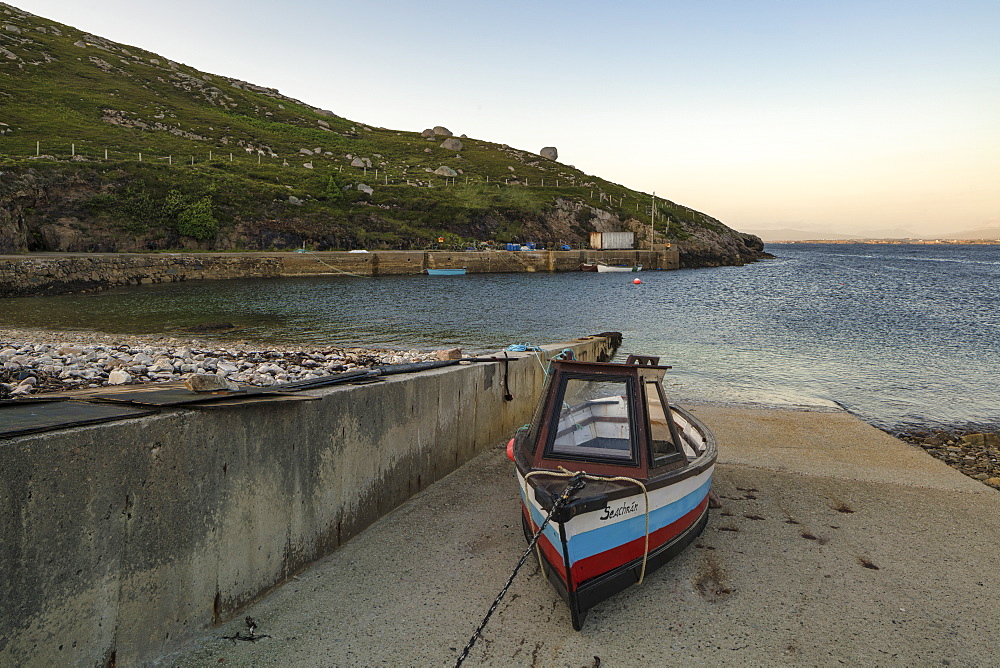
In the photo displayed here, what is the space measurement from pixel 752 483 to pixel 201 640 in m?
8.32

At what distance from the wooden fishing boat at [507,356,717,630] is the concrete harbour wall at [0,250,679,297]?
43.7 metres

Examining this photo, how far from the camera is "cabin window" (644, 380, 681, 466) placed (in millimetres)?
6867

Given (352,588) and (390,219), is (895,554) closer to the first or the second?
(352,588)

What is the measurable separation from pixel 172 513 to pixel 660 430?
5506 millimetres

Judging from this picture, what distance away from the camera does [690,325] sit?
35.9m

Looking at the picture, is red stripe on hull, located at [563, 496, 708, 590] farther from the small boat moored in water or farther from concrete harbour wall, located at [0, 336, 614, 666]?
the small boat moored in water

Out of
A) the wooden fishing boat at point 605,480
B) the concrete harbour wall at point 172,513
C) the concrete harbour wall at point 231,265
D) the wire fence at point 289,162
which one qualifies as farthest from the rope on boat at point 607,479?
the wire fence at point 289,162

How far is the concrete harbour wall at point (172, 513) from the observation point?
3877mm

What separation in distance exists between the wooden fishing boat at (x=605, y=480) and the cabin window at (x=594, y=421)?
14 millimetres

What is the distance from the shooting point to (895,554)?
295 inches

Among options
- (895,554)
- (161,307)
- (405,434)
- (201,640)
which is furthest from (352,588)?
(161,307)

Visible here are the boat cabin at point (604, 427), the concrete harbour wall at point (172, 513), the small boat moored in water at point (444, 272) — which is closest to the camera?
the concrete harbour wall at point (172, 513)

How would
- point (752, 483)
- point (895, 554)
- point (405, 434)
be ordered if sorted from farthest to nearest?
1. point (752, 483)
2. point (405, 434)
3. point (895, 554)

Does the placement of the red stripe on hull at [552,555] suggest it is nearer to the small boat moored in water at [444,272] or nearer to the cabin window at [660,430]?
the cabin window at [660,430]
